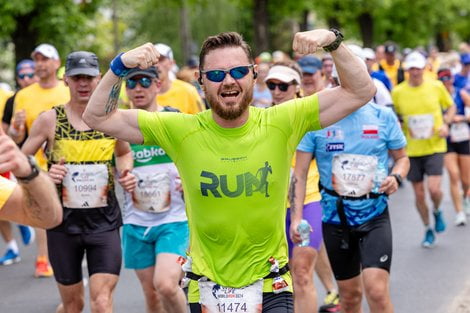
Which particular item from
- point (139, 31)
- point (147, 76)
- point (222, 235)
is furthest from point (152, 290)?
point (139, 31)

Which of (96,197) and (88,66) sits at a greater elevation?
(88,66)

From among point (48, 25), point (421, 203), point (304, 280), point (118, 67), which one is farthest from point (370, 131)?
point (48, 25)

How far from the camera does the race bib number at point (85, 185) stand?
22.4 ft

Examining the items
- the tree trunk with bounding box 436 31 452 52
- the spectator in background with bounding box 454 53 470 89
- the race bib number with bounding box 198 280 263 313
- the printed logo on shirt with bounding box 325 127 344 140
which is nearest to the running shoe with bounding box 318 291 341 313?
the printed logo on shirt with bounding box 325 127 344 140

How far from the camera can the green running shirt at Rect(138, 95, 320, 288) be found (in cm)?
484

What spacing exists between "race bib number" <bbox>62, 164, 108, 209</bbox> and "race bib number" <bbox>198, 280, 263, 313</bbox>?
217 centimetres

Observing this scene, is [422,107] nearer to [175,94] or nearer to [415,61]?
[415,61]

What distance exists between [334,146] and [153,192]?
1.37m

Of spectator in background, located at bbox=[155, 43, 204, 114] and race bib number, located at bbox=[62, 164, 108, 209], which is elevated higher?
spectator in background, located at bbox=[155, 43, 204, 114]

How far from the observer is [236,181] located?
4.82m

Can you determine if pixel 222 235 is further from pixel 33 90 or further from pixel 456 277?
pixel 33 90

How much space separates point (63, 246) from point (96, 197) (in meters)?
0.40

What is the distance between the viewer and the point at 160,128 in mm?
5004

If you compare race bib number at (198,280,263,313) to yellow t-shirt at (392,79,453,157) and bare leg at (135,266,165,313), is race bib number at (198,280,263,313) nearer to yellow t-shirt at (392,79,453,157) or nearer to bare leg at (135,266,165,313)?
bare leg at (135,266,165,313)
